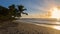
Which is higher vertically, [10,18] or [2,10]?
[2,10]

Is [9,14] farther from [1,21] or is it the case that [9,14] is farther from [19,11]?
[19,11]

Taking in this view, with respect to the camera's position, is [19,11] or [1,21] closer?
[1,21]

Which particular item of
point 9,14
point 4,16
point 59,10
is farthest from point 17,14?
point 59,10

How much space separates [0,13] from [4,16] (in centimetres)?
104

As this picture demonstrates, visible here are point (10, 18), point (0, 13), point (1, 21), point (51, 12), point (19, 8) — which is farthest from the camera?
point (19, 8)

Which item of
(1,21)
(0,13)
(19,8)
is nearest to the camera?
(0,13)

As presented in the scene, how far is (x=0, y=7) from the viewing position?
20.3 meters

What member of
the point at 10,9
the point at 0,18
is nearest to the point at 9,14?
the point at 10,9

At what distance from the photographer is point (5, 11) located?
21.5 meters

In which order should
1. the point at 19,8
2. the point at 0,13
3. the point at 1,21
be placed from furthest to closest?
1. the point at 19,8
2. the point at 1,21
3. the point at 0,13

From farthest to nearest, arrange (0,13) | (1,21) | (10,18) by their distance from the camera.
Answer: (10,18), (1,21), (0,13)

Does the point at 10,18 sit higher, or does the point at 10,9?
the point at 10,9

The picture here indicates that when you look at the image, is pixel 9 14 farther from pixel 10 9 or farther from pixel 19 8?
pixel 19 8

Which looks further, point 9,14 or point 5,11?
point 9,14
